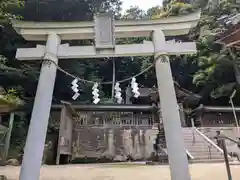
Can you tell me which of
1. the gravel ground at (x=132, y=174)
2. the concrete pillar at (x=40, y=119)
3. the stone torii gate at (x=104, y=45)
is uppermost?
the stone torii gate at (x=104, y=45)

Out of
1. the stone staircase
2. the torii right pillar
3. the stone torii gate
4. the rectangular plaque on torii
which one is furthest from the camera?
the stone staircase

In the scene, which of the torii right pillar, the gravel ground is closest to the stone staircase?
the gravel ground

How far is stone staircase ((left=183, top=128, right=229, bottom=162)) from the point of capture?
441 inches

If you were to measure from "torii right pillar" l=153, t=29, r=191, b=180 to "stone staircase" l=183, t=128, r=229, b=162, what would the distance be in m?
6.95

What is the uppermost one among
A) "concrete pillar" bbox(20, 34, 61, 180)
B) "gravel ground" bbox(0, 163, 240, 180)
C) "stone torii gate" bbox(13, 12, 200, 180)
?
"stone torii gate" bbox(13, 12, 200, 180)

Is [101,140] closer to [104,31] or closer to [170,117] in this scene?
[104,31]

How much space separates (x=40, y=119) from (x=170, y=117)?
2474mm

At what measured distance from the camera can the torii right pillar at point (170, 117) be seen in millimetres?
4039

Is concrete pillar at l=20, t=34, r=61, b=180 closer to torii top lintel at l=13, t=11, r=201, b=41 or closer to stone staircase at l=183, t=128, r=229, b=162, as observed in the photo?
torii top lintel at l=13, t=11, r=201, b=41

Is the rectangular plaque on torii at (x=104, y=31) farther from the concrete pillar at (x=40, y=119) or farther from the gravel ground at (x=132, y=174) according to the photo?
the gravel ground at (x=132, y=174)

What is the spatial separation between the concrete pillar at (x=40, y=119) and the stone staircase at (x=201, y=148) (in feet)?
26.5

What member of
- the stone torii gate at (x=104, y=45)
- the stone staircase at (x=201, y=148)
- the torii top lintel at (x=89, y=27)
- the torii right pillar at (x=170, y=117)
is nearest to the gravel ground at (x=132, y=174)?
the torii right pillar at (x=170, y=117)

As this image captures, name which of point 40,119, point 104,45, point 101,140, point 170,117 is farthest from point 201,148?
point 40,119

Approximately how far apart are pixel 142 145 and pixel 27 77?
8.87 metres
